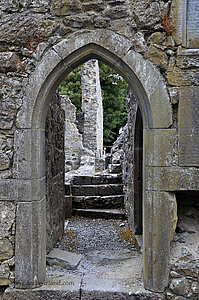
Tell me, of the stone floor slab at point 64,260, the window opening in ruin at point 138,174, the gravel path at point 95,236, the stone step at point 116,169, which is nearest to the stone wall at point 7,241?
the stone floor slab at point 64,260

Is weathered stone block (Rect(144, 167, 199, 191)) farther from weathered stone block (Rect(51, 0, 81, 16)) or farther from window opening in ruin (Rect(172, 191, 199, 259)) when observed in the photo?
weathered stone block (Rect(51, 0, 81, 16))

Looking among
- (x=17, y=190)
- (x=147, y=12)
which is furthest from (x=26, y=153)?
(x=147, y=12)

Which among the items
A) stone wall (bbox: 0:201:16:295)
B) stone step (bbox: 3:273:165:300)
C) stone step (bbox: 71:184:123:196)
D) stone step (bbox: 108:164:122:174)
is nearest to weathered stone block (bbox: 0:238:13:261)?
stone wall (bbox: 0:201:16:295)

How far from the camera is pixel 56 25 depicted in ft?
9.98

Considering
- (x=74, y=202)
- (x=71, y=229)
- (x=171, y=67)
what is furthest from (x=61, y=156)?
(x=171, y=67)

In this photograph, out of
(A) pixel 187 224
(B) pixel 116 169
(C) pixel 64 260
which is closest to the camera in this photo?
(A) pixel 187 224

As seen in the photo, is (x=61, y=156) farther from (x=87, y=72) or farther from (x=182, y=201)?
(x=87, y=72)

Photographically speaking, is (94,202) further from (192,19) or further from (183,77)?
(192,19)

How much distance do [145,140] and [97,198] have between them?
4.57 meters

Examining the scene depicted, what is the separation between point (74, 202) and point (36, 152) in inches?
178

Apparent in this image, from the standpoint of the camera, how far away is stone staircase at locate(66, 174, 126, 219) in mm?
7156

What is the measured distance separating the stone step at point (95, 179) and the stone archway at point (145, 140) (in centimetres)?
481

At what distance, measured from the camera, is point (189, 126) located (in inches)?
117

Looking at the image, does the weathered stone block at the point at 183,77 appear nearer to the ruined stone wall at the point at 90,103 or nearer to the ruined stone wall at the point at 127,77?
the ruined stone wall at the point at 127,77
